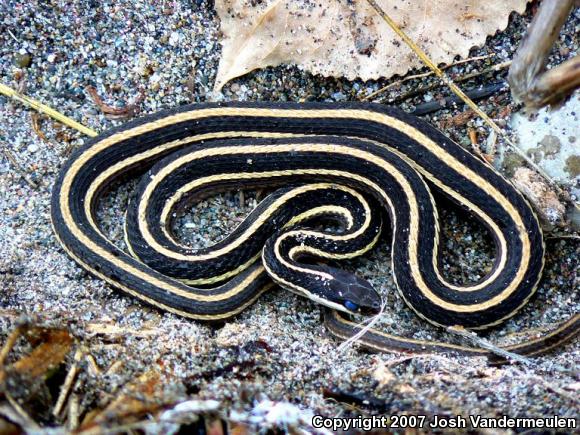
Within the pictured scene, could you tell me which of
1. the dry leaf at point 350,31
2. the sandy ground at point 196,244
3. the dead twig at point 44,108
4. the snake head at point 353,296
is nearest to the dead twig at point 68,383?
the sandy ground at point 196,244

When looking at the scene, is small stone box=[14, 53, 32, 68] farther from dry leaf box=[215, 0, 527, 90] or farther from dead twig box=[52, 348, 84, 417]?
dead twig box=[52, 348, 84, 417]

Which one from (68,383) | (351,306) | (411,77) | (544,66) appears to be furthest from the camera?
(411,77)

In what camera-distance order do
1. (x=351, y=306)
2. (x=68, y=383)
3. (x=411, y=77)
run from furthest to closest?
(x=411, y=77), (x=351, y=306), (x=68, y=383)

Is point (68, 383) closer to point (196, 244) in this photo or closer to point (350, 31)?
point (196, 244)

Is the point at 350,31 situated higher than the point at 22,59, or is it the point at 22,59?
the point at 350,31

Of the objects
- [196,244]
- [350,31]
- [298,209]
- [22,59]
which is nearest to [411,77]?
[350,31]

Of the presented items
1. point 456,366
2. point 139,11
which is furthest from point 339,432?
point 139,11

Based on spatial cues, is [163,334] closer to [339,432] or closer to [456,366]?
[339,432]

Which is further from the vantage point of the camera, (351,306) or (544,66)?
(351,306)

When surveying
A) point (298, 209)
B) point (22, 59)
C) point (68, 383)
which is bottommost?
point (68, 383)
